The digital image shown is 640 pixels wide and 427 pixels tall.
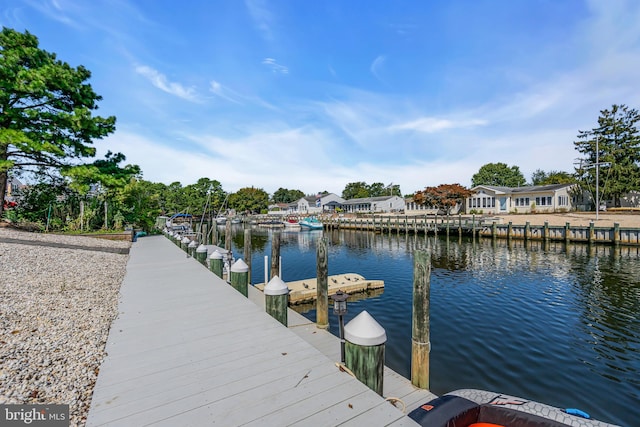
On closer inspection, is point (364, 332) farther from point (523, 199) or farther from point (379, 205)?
point (379, 205)

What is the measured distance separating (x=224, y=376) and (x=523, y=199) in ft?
166

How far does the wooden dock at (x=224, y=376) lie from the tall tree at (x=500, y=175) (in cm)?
8656

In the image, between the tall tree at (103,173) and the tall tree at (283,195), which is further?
the tall tree at (283,195)

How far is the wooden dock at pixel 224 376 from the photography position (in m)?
2.70

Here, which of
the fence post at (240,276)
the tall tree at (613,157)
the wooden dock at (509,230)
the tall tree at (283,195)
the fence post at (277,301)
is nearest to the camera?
the fence post at (277,301)

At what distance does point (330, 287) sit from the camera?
455 inches

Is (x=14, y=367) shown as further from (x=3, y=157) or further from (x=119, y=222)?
(x=119, y=222)

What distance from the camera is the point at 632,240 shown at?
22.4m

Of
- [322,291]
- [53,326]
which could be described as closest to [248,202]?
[322,291]

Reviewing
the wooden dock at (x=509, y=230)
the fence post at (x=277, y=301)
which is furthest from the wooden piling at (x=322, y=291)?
the wooden dock at (x=509, y=230)

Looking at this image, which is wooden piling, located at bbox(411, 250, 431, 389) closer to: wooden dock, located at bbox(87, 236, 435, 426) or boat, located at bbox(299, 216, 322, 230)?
wooden dock, located at bbox(87, 236, 435, 426)

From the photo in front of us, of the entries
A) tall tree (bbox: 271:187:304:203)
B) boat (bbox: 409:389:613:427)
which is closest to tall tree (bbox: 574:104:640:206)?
boat (bbox: 409:389:613:427)

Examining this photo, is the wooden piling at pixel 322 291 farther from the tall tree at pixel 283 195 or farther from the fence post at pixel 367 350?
the tall tree at pixel 283 195

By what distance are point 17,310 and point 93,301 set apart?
1162mm
